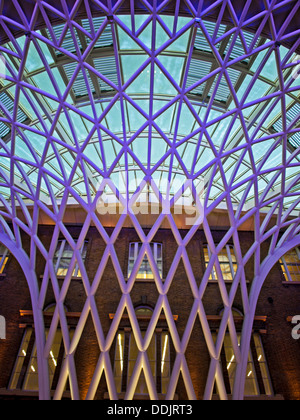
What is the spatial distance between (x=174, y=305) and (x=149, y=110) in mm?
12811

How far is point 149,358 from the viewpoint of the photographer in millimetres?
16828

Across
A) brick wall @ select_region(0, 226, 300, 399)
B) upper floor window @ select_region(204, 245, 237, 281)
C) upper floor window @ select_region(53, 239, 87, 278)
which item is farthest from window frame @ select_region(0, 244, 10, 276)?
upper floor window @ select_region(204, 245, 237, 281)

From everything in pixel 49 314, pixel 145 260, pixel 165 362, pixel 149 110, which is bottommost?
pixel 165 362

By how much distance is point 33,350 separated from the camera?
17.1m

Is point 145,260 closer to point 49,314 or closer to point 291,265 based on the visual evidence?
point 49,314

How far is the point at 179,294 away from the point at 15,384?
1153 centimetres

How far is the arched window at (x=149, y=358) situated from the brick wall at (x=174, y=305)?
2.11ft

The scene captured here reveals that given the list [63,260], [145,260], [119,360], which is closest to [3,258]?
[63,260]

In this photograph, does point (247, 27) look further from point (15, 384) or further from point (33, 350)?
point (15, 384)

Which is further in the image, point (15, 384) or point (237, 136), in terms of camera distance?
point (237, 136)

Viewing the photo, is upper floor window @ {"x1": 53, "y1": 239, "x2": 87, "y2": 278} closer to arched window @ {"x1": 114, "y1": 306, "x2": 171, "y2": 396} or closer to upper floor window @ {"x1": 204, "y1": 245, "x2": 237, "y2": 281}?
arched window @ {"x1": 114, "y1": 306, "x2": 171, "y2": 396}

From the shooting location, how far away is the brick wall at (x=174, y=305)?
16.3m

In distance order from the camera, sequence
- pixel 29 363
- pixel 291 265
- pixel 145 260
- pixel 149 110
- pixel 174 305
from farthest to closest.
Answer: pixel 291 265
pixel 145 260
pixel 174 305
pixel 29 363
pixel 149 110

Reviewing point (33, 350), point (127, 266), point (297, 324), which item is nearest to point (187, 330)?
point (127, 266)
